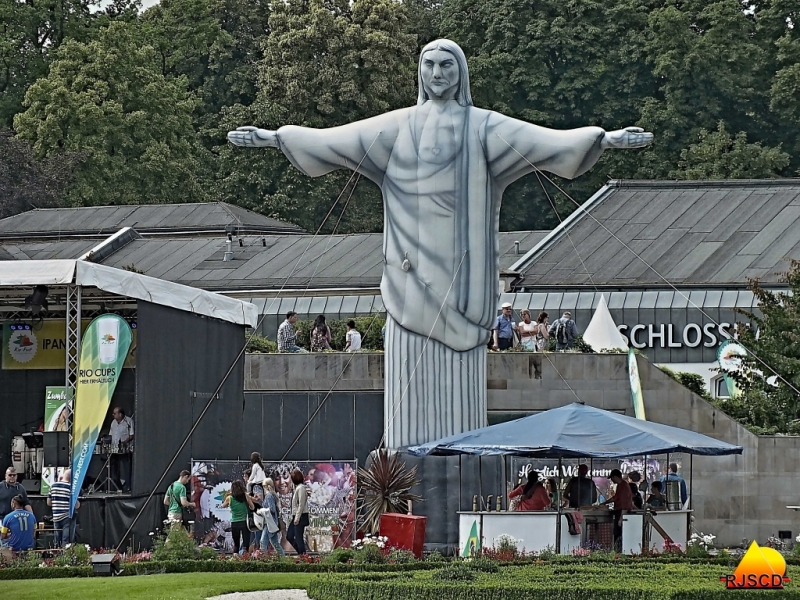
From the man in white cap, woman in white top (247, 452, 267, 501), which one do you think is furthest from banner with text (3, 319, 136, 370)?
the man in white cap

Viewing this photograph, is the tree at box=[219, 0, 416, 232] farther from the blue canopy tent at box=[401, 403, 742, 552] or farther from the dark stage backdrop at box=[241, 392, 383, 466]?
the blue canopy tent at box=[401, 403, 742, 552]

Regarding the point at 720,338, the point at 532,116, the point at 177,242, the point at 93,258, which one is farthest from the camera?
the point at 532,116

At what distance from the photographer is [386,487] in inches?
997

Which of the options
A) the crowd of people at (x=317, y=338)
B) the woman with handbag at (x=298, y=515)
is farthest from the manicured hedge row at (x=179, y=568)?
the crowd of people at (x=317, y=338)

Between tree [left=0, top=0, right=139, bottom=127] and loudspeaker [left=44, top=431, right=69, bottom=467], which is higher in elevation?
tree [left=0, top=0, right=139, bottom=127]

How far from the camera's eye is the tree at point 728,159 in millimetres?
64375

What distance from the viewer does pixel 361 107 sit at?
6688 cm

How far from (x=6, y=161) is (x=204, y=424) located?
119 feet

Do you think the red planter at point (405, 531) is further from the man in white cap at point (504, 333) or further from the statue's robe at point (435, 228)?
the man in white cap at point (504, 333)

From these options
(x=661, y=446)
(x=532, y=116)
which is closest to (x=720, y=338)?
(x=661, y=446)

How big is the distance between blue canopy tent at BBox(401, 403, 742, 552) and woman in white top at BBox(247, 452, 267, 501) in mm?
2611

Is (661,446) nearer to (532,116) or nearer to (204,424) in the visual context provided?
(204,424)

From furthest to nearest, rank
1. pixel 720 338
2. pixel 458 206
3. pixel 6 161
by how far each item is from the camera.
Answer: pixel 6 161, pixel 720 338, pixel 458 206

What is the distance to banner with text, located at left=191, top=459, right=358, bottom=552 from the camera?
2661 centimetres
